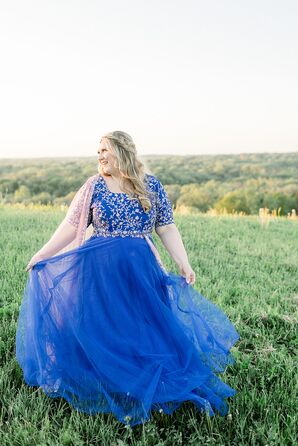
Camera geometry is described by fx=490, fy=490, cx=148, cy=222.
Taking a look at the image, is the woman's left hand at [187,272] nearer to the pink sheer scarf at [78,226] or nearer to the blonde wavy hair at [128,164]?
the pink sheer scarf at [78,226]

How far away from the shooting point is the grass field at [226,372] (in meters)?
3.40

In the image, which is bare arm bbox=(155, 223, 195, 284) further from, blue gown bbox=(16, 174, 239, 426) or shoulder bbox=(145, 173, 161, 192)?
shoulder bbox=(145, 173, 161, 192)

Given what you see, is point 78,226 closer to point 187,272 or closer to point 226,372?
point 187,272

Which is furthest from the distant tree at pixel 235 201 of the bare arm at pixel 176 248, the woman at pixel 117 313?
the woman at pixel 117 313

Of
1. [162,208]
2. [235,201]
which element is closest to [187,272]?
[162,208]

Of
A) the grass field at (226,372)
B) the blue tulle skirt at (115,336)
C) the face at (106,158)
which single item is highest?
the face at (106,158)

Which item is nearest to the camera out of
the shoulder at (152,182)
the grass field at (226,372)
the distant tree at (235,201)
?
the grass field at (226,372)

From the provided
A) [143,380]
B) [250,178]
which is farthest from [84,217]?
[250,178]

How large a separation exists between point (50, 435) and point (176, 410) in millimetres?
940

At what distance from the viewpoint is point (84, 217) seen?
4.04 metres

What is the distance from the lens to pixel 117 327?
379 centimetres

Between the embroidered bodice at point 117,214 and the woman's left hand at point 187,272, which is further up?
the embroidered bodice at point 117,214

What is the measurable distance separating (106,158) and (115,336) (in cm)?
143

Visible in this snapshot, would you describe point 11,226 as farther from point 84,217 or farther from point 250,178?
point 250,178
